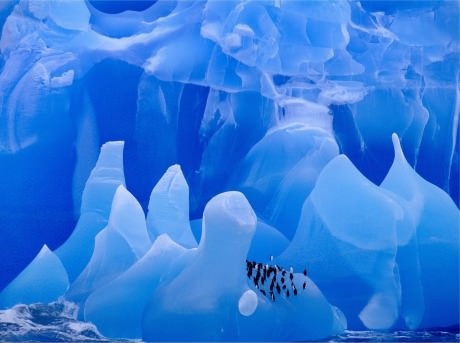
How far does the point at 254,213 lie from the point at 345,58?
3.19 ft

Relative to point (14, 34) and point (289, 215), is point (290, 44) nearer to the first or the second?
point (289, 215)

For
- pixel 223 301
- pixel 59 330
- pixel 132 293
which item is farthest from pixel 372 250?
pixel 59 330

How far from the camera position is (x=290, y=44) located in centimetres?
332

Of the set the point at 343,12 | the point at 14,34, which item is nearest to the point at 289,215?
the point at 343,12

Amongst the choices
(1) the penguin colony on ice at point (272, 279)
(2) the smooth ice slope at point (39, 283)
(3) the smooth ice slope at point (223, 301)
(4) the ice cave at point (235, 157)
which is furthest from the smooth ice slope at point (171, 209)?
(2) the smooth ice slope at point (39, 283)

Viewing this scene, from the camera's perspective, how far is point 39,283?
3.25 meters

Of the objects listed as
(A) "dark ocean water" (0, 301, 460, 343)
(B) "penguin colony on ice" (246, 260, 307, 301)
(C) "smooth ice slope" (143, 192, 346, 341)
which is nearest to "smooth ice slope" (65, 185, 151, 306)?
(A) "dark ocean water" (0, 301, 460, 343)

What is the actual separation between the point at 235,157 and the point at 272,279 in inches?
26.4

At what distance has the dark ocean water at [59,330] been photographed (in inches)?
126

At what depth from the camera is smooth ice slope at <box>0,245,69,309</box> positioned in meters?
3.24

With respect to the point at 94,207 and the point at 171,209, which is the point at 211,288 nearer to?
the point at 171,209

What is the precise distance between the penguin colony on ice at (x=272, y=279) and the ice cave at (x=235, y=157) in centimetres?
1

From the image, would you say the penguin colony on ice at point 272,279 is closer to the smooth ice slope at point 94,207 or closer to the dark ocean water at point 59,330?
the dark ocean water at point 59,330

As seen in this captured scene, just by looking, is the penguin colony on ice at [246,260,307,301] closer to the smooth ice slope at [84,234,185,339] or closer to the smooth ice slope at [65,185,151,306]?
the smooth ice slope at [84,234,185,339]
